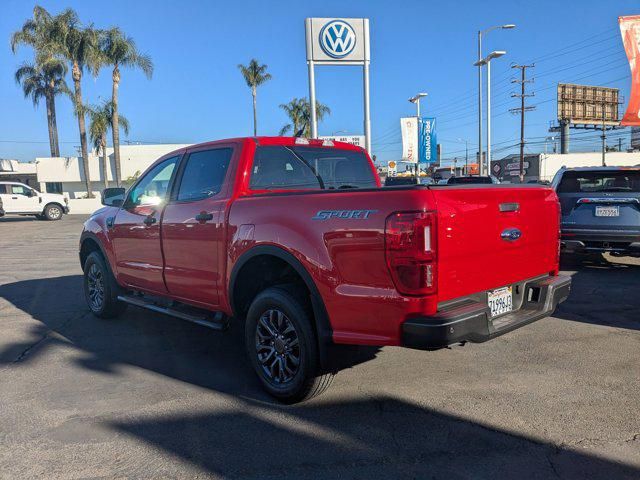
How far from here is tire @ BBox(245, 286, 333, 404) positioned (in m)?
3.54

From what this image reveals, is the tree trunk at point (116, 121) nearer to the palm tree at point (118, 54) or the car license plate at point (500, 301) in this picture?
the palm tree at point (118, 54)

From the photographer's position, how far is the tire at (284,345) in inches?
139

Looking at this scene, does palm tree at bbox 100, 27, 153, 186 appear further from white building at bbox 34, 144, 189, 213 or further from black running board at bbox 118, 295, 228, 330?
black running board at bbox 118, 295, 228, 330

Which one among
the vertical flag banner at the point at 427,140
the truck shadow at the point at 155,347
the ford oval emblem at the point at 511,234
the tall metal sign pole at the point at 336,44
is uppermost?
the tall metal sign pole at the point at 336,44

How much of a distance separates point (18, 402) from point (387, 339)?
289 cm

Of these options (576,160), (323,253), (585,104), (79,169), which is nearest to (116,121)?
(79,169)

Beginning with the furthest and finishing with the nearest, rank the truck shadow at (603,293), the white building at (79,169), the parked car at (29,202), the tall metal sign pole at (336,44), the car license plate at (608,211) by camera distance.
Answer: the white building at (79,169) < the parked car at (29,202) < the tall metal sign pole at (336,44) < the car license plate at (608,211) < the truck shadow at (603,293)

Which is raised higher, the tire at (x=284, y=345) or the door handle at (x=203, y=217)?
the door handle at (x=203, y=217)

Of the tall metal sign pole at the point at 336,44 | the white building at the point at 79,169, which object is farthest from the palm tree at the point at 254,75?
the tall metal sign pole at the point at 336,44

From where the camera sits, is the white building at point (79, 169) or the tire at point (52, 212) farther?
the white building at point (79, 169)

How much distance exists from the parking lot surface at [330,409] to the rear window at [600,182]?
3.11m

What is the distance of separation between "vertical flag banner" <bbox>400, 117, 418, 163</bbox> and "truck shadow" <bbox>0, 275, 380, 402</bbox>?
21.7 m

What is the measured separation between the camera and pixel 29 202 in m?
25.2

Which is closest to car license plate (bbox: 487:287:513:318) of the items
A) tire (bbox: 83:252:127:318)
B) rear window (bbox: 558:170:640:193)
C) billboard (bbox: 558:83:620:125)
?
tire (bbox: 83:252:127:318)
